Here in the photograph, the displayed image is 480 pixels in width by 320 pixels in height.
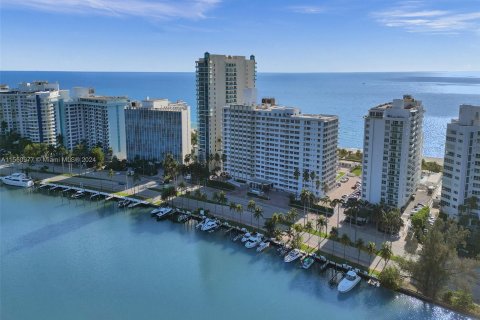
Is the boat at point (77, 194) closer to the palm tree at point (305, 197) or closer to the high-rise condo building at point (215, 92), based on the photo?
the high-rise condo building at point (215, 92)

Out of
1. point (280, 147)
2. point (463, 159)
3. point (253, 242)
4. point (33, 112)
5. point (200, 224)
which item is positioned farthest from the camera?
point (33, 112)

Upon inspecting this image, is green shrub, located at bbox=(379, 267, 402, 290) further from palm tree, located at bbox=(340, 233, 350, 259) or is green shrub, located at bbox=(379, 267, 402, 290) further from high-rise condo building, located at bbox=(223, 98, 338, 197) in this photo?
high-rise condo building, located at bbox=(223, 98, 338, 197)

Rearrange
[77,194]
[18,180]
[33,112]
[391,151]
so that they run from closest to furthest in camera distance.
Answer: [391,151]
[77,194]
[18,180]
[33,112]

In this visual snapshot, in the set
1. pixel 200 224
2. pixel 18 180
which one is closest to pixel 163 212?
pixel 200 224

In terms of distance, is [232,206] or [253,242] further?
[232,206]

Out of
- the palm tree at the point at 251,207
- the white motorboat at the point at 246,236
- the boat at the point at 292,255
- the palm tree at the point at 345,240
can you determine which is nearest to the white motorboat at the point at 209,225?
the palm tree at the point at 251,207

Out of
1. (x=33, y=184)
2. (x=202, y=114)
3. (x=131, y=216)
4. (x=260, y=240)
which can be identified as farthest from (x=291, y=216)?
(x=33, y=184)

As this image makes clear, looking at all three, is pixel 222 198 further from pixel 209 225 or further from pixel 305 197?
pixel 305 197
